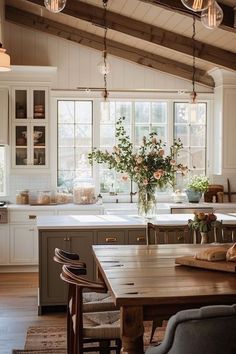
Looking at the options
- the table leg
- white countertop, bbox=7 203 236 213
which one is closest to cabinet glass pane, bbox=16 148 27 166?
white countertop, bbox=7 203 236 213

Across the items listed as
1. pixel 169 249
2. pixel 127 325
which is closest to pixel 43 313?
pixel 169 249

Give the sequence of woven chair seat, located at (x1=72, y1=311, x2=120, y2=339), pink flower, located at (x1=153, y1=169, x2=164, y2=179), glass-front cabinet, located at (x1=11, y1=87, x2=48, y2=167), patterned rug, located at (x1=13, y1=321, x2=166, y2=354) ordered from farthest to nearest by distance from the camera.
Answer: glass-front cabinet, located at (x1=11, y1=87, x2=48, y2=167) < pink flower, located at (x1=153, y1=169, x2=164, y2=179) < patterned rug, located at (x1=13, y1=321, x2=166, y2=354) < woven chair seat, located at (x1=72, y1=311, x2=120, y2=339)

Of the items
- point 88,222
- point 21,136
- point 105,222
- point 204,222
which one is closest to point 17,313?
point 88,222

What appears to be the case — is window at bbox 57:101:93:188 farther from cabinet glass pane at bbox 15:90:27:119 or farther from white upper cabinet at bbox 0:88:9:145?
white upper cabinet at bbox 0:88:9:145

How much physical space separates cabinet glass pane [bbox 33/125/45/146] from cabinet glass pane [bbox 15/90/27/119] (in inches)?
8.9

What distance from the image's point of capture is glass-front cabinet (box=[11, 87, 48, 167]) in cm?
686

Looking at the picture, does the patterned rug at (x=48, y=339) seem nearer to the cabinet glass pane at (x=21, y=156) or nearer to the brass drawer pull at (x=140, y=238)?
the brass drawer pull at (x=140, y=238)

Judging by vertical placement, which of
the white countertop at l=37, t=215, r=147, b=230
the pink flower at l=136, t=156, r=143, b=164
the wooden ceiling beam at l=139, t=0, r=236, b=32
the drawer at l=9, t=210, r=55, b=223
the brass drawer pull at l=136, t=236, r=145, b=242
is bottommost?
the brass drawer pull at l=136, t=236, r=145, b=242

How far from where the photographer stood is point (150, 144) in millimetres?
4703

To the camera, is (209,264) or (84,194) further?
(84,194)

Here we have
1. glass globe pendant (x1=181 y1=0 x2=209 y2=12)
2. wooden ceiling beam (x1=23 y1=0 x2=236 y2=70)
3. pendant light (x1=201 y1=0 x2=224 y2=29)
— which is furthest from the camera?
wooden ceiling beam (x1=23 y1=0 x2=236 y2=70)

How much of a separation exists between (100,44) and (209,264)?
4.95 meters

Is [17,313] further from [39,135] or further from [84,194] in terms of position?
[39,135]

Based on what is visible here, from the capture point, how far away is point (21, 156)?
6910 millimetres
